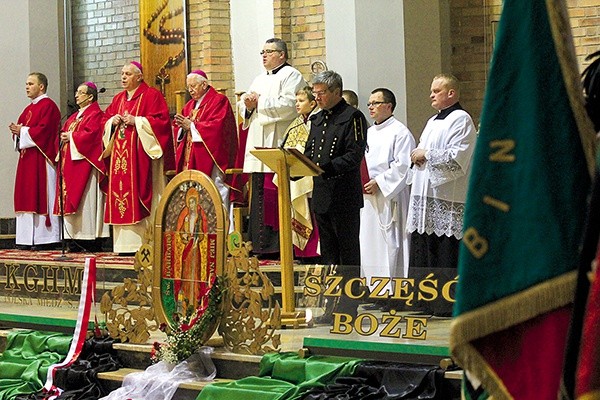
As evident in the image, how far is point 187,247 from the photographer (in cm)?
713

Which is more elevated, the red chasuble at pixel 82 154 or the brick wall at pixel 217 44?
the brick wall at pixel 217 44

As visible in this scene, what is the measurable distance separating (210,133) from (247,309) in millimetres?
3637

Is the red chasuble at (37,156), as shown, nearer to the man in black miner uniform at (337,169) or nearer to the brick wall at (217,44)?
the brick wall at (217,44)

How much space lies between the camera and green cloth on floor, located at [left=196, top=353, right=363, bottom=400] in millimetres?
5906

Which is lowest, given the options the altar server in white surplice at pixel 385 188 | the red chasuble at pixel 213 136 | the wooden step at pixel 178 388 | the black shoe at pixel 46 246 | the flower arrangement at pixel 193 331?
the wooden step at pixel 178 388

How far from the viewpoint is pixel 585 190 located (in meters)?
1.45

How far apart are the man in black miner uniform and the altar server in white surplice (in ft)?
1.62

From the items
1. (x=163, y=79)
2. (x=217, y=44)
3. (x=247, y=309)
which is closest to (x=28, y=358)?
(x=247, y=309)

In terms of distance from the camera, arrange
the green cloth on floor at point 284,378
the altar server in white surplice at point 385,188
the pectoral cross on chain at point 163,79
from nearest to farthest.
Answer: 1. the green cloth on floor at point 284,378
2. the altar server in white surplice at point 385,188
3. the pectoral cross on chain at point 163,79

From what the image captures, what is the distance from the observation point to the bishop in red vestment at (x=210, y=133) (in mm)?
10117

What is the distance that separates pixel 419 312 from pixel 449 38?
5.37m

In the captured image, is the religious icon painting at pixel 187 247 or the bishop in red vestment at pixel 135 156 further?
the bishop in red vestment at pixel 135 156

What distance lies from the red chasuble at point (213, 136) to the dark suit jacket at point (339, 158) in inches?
115

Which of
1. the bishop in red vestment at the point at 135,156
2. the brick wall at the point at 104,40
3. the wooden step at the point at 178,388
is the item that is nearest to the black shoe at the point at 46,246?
the bishop in red vestment at the point at 135,156
